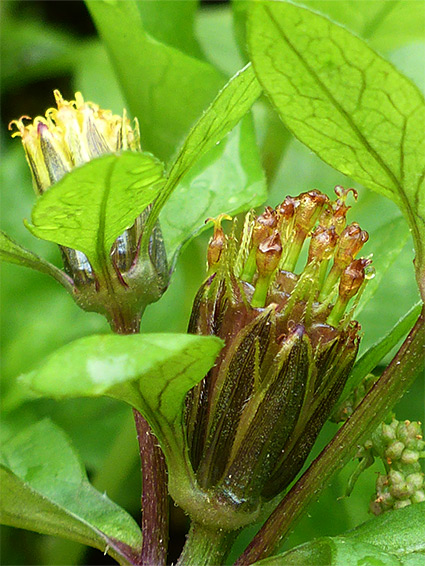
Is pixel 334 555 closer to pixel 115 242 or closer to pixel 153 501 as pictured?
pixel 153 501

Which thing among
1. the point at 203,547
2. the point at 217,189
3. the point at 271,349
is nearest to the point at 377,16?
the point at 217,189

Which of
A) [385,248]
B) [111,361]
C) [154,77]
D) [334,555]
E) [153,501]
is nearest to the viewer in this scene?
[111,361]

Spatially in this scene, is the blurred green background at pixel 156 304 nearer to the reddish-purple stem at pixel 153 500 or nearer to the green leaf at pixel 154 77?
the green leaf at pixel 154 77

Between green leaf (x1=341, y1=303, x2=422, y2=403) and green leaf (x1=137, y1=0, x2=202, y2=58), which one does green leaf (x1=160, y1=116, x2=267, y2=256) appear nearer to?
green leaf (x1=341, y1=303, x2=422, y2=403)

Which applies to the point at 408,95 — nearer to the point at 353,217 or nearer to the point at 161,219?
the point at 161,219

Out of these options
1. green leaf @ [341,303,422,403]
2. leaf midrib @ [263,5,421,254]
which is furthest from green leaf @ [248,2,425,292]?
green leaf @ [341,303,422,403]

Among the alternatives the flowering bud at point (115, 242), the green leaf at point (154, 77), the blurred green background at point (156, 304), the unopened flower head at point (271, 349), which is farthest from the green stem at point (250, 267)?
the green leaf at point (154, 77)
